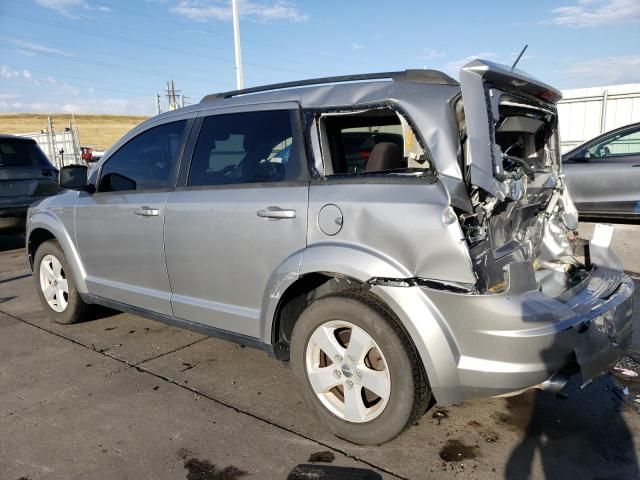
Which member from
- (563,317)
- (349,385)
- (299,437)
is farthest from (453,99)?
(299,437)

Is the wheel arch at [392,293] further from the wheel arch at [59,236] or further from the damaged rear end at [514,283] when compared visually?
the wheel arch at [59,236]

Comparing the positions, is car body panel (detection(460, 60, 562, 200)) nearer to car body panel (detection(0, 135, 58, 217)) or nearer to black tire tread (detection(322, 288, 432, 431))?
black tire tread (detection(322, 288, 432, 431))

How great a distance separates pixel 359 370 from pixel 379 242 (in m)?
0.67

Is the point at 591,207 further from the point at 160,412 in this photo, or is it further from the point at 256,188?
the point at 160,412

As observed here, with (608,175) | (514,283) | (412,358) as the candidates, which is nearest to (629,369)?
(514,283)

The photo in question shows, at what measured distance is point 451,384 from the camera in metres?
2.46

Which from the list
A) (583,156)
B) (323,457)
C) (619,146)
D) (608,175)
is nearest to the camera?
(323,457)

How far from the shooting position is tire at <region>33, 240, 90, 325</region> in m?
4.61

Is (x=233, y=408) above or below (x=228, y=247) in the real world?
below

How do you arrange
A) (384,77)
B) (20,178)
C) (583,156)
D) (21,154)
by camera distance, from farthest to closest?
(21,154), (20,178), (583,156), (384,77)

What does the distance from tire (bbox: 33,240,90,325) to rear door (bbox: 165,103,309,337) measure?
4.99 feet

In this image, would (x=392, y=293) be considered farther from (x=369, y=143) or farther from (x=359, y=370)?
(x=369, y=143)

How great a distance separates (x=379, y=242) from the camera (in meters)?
2.56

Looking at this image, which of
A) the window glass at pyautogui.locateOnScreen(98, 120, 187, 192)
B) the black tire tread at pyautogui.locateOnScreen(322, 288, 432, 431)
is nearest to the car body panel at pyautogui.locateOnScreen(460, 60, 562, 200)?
the black tire tread at pyautogui.locateOnScreen(322, 288, 432, 431)
